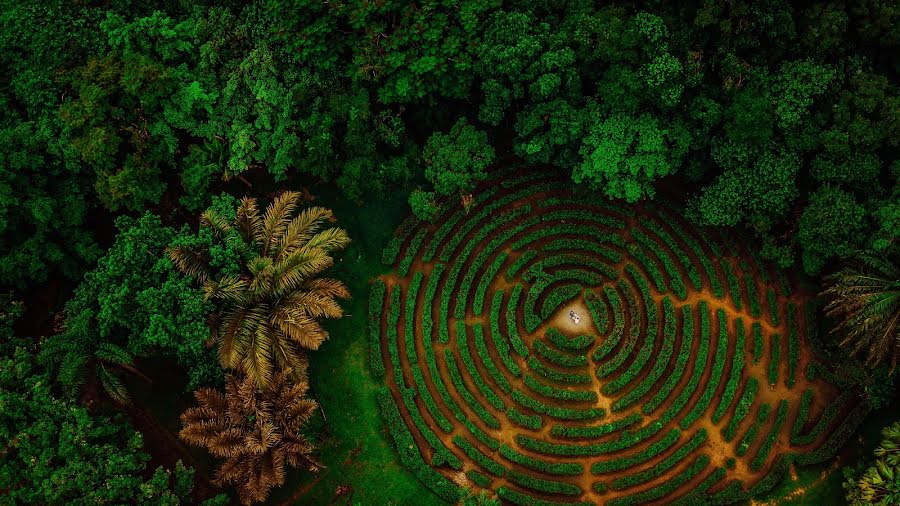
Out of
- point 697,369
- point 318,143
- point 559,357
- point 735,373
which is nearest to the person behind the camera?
point 318,143

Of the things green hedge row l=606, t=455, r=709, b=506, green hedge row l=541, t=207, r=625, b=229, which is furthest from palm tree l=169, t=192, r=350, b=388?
green hedge row l=606, t=455, r=709, b=506

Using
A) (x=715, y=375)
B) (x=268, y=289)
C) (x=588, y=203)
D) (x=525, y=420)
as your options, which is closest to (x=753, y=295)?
(x=715, y=375)

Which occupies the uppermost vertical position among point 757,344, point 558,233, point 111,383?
point 558,233

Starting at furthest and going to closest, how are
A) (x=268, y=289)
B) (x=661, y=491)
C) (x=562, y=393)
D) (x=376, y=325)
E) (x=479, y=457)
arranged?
(x=376, y=325)
(x=562, y=393)
(x=479, y=457)
(x=661, y=491)
(x=268, y=289)

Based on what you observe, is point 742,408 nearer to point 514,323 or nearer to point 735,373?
point 735,373

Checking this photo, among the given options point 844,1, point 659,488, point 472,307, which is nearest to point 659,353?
point 659,488

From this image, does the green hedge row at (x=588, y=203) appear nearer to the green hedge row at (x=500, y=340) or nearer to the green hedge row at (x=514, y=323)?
the green hedge row at (x=514, y=323)
